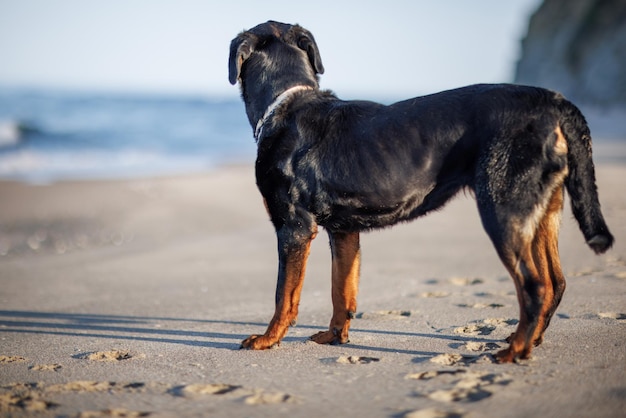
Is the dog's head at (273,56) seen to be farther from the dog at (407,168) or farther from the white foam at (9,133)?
the white foam at (9,133)

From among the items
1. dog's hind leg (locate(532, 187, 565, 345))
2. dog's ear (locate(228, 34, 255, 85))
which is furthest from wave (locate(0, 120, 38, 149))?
dog's hind leg (locate(532, 187, 565, 345))

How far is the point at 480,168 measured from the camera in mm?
3590

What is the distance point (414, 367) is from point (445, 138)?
4.07 feet

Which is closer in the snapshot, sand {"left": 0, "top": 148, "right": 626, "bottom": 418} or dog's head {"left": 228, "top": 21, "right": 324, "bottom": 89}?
sand {"left": 0, "top": 148, "right": 626, "bottom": 418}

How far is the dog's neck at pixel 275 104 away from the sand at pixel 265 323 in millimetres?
1358

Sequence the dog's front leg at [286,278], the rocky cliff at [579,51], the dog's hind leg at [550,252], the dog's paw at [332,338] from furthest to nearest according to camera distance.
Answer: the rocky cliff at [579,51]
the dog's paw at [332,338]
the dog's front leg at [286,278]
the dog's hind leg at [550,252]

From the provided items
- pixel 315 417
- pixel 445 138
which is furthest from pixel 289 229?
pixel 315 417

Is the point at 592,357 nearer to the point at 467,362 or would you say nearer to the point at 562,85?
the point at 467,362

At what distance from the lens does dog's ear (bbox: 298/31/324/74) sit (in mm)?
4613

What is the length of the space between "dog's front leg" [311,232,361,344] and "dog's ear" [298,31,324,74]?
3.98ft

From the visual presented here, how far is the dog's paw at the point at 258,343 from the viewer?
13.4 ft

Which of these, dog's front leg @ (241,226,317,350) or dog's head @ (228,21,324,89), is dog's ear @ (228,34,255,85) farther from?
dog's front leg @ (241,226,317,350)

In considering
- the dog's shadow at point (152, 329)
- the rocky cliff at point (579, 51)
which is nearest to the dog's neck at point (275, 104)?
the dog's shadow at point (152, 329)

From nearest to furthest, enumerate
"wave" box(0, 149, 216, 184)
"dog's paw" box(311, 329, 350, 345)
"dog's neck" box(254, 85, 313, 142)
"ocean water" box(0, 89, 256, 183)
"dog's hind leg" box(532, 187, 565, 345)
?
1. "dog's hind leg" box(532, 187, 565, 345)
2. "dog's paw" box(311, 329, 350, 345)
3. "dog's neck" box(254, 85, 313, 142)
4. "wave" box(0, 149, 216, 184)
5. "ocean water" box(0, 89, 256, 183)
